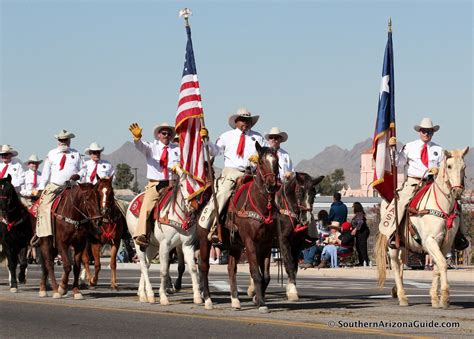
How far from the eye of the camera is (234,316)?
18719 millimetres

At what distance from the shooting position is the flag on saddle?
71.4 ft

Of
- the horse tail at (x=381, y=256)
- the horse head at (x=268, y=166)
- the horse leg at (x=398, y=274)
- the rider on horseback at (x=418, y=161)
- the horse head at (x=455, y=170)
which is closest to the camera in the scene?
the horse head at (x=268, y=166)

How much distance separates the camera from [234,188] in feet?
67.9

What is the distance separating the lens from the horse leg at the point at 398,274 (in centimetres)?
2050

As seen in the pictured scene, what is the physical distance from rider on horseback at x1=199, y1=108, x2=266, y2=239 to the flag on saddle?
7.22 feet

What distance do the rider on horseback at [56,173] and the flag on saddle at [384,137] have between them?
21.9 feet

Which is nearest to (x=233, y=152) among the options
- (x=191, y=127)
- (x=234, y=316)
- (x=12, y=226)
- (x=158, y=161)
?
(x=191, y=127)

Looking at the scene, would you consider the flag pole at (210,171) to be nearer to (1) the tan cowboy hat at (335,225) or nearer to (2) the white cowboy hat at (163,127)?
(2) the white cowboy hat at (163,127)

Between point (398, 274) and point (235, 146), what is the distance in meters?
3.65

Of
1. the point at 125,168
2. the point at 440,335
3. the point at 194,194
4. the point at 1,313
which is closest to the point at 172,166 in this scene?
the point at 194,194

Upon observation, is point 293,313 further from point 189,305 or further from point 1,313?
point 1,313

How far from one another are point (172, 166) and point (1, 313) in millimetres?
4297

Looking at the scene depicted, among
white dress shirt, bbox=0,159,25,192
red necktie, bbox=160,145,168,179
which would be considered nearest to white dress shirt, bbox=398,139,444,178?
red necktie, bbox=160,145,168,179

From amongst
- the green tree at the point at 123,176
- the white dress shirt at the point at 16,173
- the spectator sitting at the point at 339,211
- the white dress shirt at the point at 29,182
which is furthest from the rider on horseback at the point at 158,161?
the green tree at the point at 123,176
